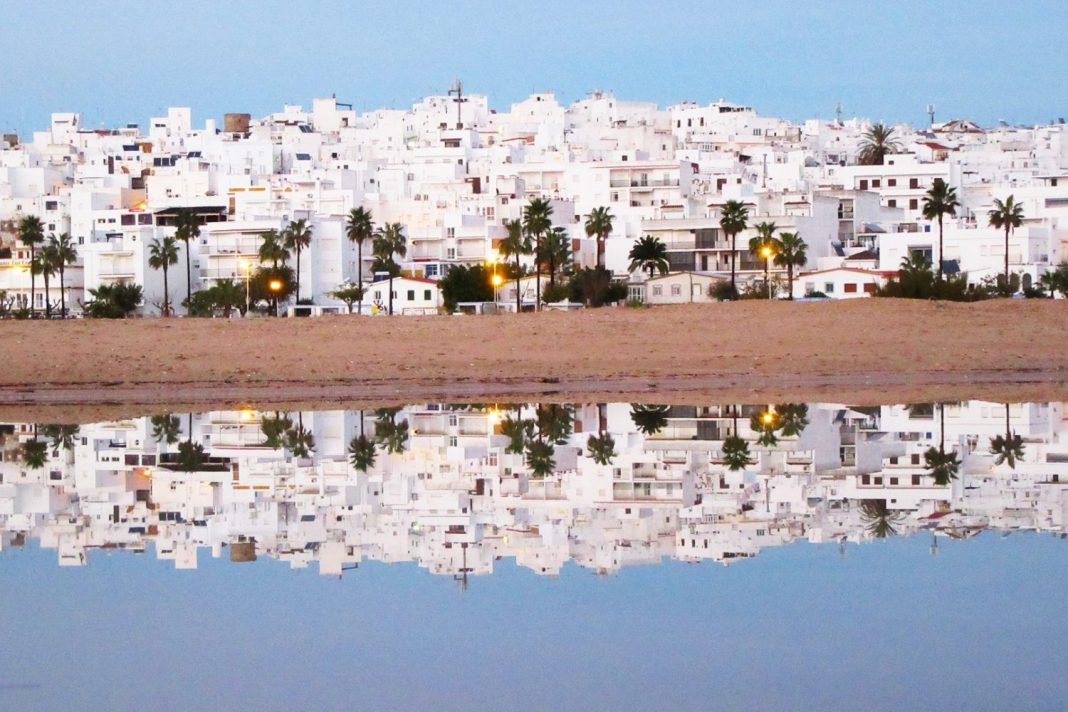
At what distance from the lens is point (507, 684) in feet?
41.5

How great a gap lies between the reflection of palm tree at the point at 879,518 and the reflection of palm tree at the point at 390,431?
9485 millimetres

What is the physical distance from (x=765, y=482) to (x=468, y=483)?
3758 millimetres

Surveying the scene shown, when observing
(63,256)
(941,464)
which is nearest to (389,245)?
(63,256)

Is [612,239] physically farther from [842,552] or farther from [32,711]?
[32,711]

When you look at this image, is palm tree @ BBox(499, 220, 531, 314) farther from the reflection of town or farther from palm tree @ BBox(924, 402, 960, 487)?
palm tree @ BBox(924, 402, 960, 487)

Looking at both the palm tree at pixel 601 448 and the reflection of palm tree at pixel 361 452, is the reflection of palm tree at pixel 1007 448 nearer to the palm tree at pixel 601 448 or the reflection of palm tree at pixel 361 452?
the palm tree at pixel 601 448

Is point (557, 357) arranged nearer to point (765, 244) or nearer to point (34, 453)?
point (34, 453)

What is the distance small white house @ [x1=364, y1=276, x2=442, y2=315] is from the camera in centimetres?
7912

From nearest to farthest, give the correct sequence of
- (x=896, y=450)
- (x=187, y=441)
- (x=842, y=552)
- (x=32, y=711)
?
(x=32, y=711) → (x=842, y=552) → (x=896, y=450) → (x=187, y=441)

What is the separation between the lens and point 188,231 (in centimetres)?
8331

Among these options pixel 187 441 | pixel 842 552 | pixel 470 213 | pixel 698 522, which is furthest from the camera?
pixel 470 213

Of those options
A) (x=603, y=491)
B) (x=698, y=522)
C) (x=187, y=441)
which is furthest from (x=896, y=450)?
(x=187, y=441)

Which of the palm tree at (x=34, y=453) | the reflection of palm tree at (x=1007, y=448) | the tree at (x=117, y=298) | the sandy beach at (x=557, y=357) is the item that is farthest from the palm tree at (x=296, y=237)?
the reflection of palm tree at (x=1007, y=448)

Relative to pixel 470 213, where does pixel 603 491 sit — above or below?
below
